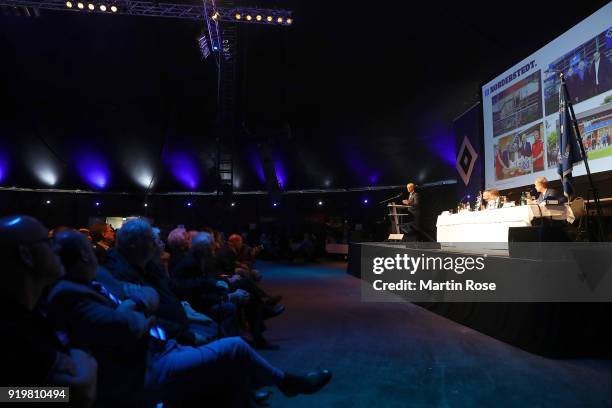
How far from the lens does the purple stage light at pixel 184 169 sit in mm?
14742

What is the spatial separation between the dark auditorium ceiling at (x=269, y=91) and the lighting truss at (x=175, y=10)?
0.79m

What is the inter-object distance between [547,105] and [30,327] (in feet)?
22.1

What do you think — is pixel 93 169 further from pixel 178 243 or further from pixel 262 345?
pixel 262 345

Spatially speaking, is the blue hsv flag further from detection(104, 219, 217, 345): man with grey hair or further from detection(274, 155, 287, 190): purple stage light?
detection(274, 155, 287, 190): purple stage light

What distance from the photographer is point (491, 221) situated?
5.54m

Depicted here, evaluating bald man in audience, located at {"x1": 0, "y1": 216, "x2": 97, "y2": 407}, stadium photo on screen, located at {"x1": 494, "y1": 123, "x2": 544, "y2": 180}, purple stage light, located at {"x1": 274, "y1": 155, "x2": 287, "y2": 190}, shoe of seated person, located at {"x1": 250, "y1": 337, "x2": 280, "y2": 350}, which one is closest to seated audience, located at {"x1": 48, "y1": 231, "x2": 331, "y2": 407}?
bald man in audience, located at {"x1": 0, "y1": 216, "x2": 97, "y2": 407}

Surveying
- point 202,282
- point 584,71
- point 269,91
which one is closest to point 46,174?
point 269,91

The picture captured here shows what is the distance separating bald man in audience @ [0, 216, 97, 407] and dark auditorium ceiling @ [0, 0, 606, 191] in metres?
6.57

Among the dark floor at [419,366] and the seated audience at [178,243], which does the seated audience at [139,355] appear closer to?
the dark floor at [419,366]

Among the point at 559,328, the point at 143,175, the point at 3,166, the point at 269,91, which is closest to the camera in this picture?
the point at 559,328

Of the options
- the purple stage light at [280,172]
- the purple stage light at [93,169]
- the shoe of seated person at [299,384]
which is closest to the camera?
the shoe of seated person at [299,384]

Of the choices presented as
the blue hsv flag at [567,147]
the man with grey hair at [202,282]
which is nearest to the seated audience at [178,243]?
the man with grey hair at [202,282]

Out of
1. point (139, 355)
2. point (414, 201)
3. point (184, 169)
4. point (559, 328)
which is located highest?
point (184, 169)

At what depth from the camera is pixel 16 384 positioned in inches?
29.4
